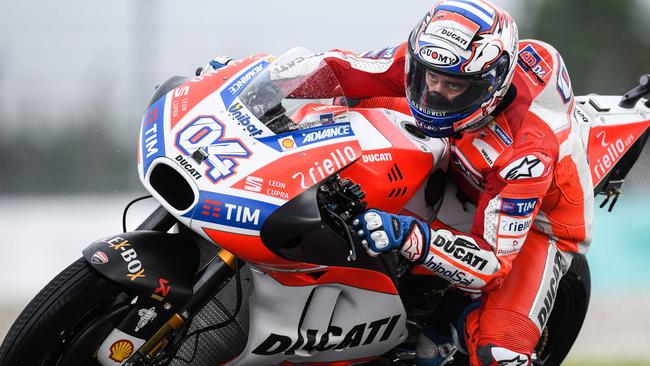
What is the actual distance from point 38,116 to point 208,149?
11.4 ft

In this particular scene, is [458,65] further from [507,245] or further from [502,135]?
[507,245]

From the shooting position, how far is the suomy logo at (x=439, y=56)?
3412 millimetres

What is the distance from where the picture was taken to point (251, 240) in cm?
310

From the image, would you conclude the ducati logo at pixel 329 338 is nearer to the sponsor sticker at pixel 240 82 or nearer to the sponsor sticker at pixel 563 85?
the sponsor sticker at pixel 240 82

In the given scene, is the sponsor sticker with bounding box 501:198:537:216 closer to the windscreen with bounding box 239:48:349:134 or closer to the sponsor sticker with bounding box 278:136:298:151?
the windscreen with bounding box 239:48:349:134

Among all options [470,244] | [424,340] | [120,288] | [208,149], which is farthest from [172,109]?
[424,340]

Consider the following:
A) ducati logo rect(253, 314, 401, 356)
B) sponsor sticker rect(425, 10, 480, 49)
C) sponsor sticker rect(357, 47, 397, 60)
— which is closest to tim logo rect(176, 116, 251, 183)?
ducati logo rect(253, 314, 401, 356)

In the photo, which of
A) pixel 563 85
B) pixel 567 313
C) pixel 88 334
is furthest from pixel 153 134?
pixel 567 313

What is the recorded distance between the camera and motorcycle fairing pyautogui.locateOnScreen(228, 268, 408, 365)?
3465 millimetres

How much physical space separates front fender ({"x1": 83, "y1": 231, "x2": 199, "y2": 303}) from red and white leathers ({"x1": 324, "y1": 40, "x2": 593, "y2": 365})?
83cm

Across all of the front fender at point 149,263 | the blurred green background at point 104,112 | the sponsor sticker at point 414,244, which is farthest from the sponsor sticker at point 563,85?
the blurred green background at point 104,112

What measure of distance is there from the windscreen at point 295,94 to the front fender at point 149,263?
1.73ft

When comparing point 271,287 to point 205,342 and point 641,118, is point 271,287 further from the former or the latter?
point 641,118

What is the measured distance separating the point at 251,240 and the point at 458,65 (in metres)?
0.95
